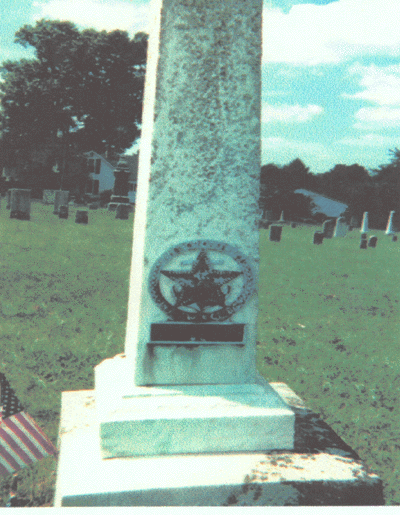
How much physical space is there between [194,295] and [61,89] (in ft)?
108

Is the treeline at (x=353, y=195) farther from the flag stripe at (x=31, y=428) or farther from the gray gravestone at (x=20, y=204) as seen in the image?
the flag stripe at (x=31, y=428)

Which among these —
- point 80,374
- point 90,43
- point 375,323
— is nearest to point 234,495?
point 80,374

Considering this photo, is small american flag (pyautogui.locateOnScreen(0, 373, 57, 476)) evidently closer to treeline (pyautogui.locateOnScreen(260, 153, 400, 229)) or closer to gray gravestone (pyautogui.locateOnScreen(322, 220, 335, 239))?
gray gravestone (pyautogui.locateOnScreen(322, 220, 335, 239))

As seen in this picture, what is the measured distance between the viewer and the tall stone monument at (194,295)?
2.18m

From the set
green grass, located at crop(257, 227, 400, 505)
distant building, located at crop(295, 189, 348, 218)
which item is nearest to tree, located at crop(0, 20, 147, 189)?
distant building, located at crop(295, 189, 348, 218)

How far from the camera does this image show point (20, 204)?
1445 centimetres

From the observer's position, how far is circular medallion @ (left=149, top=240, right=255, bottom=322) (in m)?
2.34

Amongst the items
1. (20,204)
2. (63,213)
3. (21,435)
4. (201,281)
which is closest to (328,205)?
(63,213)

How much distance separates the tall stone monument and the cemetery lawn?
77 centimetres

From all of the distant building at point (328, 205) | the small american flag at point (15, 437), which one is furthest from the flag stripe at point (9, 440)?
the distant building at point (328, 205)

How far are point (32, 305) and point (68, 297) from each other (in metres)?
0.55

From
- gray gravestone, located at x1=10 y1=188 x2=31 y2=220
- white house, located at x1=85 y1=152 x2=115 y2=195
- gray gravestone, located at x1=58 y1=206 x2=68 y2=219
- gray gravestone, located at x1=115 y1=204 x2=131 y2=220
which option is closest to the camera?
gray gravestone, located at x1=10 y1=188 x2=31 y2=220

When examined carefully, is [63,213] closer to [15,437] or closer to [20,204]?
A: [20,204]

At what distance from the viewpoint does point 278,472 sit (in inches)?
87.8
